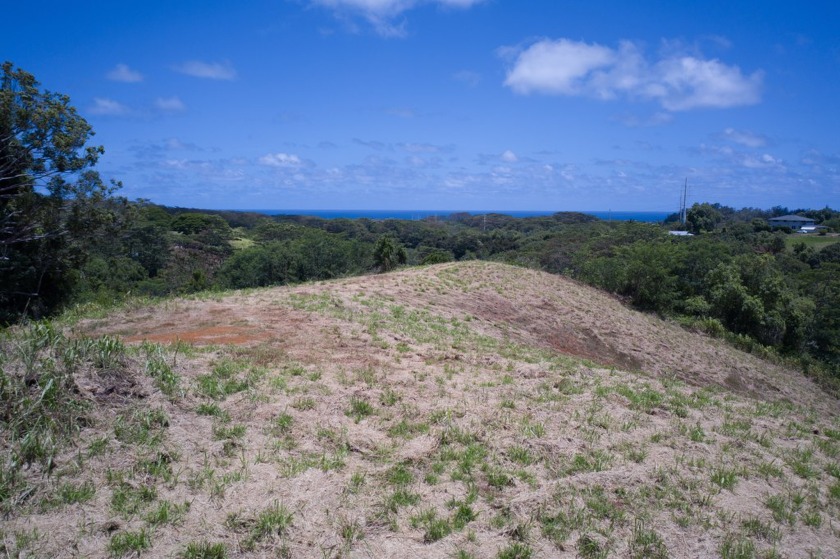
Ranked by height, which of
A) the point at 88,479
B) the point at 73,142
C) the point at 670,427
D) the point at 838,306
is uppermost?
the point at 73,142

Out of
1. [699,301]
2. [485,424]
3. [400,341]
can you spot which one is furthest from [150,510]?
[699,301]

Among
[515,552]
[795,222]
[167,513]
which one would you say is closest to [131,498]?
[167,513]

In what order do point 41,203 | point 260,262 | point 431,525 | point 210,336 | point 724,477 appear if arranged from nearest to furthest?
point 431,525 < point 724,477 < point 210,336 < point 41,203 < point 260,262

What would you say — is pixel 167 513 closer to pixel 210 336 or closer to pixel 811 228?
pixel 210 336

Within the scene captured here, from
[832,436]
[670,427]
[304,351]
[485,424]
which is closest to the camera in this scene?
[485,424]

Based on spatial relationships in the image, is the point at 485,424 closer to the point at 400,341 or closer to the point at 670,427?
the point at 670,427

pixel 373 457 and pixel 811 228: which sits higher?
pixel 811 228

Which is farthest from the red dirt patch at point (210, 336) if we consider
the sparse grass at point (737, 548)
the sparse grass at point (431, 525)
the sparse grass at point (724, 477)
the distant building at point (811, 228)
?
the distant building at point (811, 228)

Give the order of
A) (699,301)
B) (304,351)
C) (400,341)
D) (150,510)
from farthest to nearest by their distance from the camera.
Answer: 1. (699,301)
2. (400,341)
3. (304,351)
4. (150,510)

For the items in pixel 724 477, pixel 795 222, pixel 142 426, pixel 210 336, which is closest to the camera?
pixel 142 426
